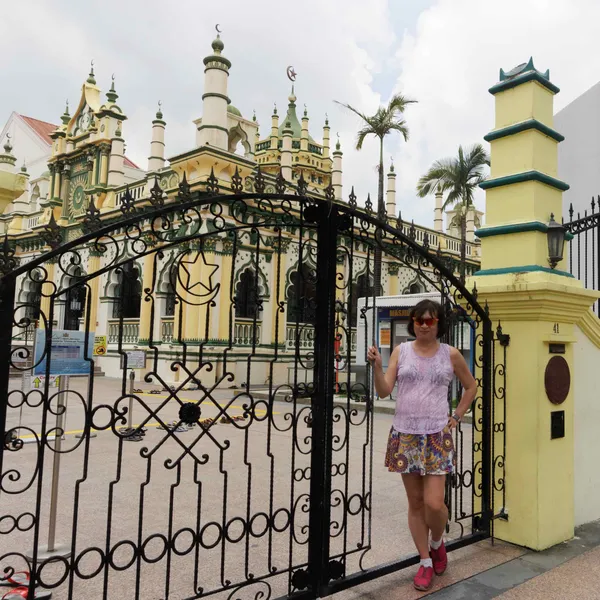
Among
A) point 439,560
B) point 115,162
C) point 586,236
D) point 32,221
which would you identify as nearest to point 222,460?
point 439,560

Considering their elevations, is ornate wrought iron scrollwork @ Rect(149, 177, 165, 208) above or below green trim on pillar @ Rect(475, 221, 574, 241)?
below

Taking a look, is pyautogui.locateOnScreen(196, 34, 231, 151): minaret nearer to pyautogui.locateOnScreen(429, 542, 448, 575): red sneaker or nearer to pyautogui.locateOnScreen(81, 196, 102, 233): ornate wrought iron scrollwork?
pyautogui.locateOnScreen(81, 196, 102, 233): ornate wrought iron scrollwork

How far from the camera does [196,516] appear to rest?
14.5ft

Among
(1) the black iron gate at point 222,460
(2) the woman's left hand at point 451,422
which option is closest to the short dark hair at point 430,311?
(1) the black iron gate at point 222,460

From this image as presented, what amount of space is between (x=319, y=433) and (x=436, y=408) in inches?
28.8

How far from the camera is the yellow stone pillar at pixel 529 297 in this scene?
13.5 ft

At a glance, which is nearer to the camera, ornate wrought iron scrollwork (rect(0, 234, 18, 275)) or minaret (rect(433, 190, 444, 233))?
ornate wrought iron scrollwork (rect(0, 234, 18, 275))

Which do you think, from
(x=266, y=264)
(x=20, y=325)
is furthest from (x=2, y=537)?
(x=266, y=264)

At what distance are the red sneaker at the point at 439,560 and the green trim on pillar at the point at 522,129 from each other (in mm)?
3291

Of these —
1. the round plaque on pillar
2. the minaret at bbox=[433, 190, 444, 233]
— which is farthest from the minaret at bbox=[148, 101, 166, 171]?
the round plaque on pillar

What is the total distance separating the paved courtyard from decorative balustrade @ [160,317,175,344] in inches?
344

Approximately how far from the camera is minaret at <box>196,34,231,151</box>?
1580 centimetres

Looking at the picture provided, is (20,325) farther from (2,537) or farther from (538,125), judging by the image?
(538,125)

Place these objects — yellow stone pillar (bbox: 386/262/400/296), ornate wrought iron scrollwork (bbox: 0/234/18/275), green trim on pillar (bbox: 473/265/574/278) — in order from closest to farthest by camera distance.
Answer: ornate wrought iron scrollwork (bbox: 0/234/18/275)
green trim on pillar (bbox: 473/265/574/278)
yellow stone pillar (bbox: 386/262/400/296)
